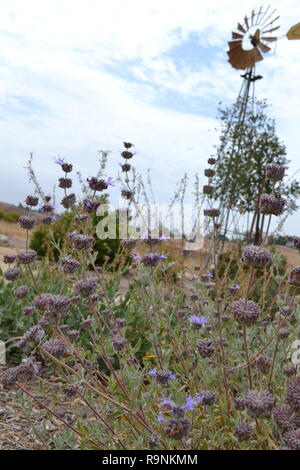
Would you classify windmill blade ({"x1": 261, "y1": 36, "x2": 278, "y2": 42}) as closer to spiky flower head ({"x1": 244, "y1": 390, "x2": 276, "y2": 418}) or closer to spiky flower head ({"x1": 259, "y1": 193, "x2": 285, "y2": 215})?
spiky flower head ({"x1": 259, "y1": 193, "x2": 285, "y2": 215})

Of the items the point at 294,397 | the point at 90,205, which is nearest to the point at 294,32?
the point at 90,205

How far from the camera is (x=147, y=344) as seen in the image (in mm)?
3740

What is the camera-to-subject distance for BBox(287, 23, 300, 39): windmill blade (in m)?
7.55

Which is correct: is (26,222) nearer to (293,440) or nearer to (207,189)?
(207,189)

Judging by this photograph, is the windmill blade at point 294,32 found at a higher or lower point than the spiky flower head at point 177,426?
higher

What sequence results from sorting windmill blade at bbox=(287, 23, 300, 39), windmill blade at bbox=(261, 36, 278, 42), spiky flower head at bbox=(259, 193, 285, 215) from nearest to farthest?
1. spiky flower head at bbox=(259, 193, 285, 215)
2. windmill blade at bbox=(287, 23, 300, 39)
3. windmill blade at bbox=(261, 36, 278, 42)

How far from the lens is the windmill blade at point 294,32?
7.55 metres

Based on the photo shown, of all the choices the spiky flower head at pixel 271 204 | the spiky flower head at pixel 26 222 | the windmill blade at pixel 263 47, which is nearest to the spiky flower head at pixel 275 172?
the spiky flower head at pixel 271 204

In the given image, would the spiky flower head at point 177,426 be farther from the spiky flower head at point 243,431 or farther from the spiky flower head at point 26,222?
the spiky flower head at point 26,222

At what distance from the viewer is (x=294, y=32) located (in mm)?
7613

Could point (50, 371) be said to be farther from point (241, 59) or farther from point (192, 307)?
point (241, 59)

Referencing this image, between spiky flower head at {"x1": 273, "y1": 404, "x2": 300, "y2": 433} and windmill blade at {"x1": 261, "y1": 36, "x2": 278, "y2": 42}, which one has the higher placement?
windmill blade at {"x1": 261, "y1": 36, "x2": 278, "y2": 42}

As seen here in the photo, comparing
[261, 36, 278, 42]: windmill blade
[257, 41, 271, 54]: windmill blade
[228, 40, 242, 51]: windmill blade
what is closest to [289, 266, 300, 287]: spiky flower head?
[261, 36, 278, 42]: windmill blade
